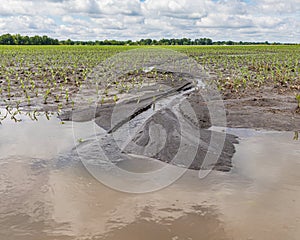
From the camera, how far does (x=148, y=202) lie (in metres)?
3.72

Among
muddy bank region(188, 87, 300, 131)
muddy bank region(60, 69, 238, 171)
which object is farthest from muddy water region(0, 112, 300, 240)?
muddy bank region(188, 87, 300, 131)

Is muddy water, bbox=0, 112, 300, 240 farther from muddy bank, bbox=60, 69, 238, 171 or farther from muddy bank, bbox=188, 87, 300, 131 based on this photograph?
muddy bank, bbox=188, 87, 300, 131

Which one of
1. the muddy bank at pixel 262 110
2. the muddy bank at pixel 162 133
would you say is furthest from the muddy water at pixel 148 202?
the muddy bank at pixel 262 110

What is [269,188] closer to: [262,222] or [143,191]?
[262,222]

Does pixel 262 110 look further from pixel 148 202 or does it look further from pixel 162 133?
pixel 148 202

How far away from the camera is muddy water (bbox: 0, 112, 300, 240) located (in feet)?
10.4

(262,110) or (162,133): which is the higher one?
(262,110)

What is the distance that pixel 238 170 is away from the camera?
4586 mm

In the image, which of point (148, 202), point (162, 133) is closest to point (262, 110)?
point (162, 133)

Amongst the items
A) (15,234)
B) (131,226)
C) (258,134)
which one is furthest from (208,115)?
(15,234)

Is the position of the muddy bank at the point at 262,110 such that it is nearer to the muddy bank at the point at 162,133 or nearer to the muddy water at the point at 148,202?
the muddy bank at the point at 162,133

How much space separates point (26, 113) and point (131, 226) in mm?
5341

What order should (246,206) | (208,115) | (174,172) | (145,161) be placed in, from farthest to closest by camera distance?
(208,115), (145,161), (174,172), (246,206)

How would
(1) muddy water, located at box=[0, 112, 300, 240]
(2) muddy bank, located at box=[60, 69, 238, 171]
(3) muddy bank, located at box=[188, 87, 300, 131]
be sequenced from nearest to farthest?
(1) muddy water, located at box=[0, 112, 300, 240], (2) muddy bank, located at box=[60, 69, 238, 171], (3) muddy bank, located at box=[188, 87, 300, 131]
